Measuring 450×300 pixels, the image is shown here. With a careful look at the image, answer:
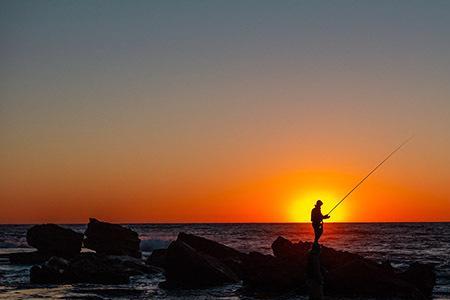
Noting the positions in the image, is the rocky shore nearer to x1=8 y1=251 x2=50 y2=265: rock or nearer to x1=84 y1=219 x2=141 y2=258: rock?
x1=84 y1=219 x2=141 y2=258: rock

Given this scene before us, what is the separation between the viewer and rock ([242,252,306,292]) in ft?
85.3

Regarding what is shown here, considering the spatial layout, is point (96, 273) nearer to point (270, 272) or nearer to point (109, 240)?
point (270, 272)

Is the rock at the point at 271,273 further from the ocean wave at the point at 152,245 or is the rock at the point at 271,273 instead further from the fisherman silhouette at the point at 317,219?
the ocean wave at the point at 152,245

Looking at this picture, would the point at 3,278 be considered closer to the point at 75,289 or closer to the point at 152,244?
the point at 75,289

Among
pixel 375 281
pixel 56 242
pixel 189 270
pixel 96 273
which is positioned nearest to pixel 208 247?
pixel 189 270

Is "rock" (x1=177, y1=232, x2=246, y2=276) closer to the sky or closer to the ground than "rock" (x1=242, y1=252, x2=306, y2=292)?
closer to the sky

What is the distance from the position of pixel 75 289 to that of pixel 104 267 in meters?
4.11

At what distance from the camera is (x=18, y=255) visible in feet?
145

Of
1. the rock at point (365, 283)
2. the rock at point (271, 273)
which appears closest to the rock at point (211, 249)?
the rock at point (271, 273)

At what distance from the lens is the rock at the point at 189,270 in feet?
92.5

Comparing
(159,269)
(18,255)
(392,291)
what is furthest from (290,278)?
(18,255)

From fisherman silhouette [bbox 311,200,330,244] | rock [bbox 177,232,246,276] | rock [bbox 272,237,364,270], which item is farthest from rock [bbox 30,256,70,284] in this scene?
fisherman silhouette [bbox 311,200,330,244]

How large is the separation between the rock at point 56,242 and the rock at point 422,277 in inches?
926

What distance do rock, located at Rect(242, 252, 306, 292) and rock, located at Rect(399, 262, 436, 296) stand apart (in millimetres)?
4275
